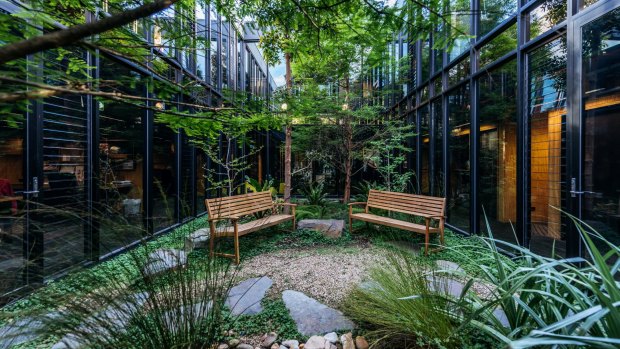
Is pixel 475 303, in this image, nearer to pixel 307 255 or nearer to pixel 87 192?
pixel 307 255

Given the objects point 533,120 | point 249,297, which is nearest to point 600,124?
point 533,120

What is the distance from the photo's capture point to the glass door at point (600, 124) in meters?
2.49

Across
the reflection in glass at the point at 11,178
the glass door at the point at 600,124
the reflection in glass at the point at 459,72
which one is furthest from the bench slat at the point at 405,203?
the reflection in glass at the point at 11,178

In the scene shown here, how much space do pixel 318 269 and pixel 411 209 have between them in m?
2.18

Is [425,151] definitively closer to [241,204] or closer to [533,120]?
[533,120]

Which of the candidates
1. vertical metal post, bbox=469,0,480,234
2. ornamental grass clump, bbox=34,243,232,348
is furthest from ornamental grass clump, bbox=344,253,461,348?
vertical metal post, bbox=469,0,480,234

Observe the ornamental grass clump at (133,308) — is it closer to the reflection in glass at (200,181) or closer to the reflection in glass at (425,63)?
the reflection in glass at (200,181)

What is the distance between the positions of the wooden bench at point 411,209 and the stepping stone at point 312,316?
6.91 ft

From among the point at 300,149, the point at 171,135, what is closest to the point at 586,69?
the point at 171,135

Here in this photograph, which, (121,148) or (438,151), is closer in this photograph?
(121,148)

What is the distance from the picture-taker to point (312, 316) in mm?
2281

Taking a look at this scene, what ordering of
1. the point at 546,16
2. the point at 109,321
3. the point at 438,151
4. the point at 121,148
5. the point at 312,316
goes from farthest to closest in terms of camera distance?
1. the point at 438,151
2. the point at 121,148
3. the point at 546,16
4. the point at 312,316
5. the point at 109,321

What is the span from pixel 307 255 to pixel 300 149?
517 centimetres

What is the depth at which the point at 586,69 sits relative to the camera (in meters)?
2.72
